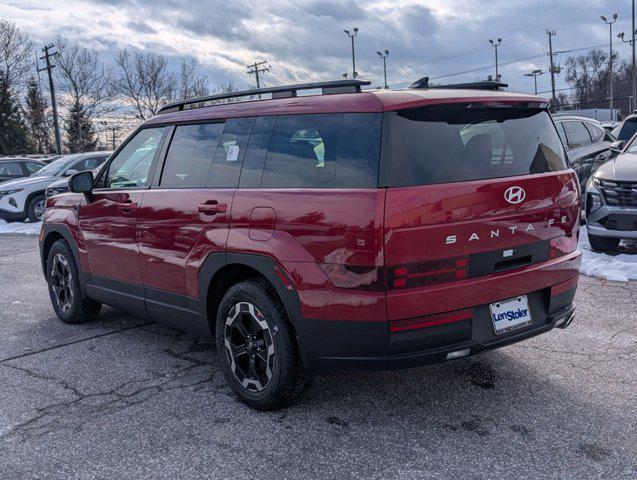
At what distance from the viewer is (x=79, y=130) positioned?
57656mm

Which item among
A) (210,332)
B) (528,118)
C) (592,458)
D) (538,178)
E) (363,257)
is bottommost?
(592,458)

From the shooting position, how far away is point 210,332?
4.05m

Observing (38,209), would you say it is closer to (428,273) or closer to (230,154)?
(230,154)

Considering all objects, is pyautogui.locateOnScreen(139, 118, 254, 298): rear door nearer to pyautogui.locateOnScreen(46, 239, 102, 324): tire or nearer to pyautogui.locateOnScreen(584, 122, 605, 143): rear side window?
pyautogui.locateOnScreen(46, 239, 102, 324): tire

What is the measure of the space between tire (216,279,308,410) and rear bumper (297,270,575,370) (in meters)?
0.17

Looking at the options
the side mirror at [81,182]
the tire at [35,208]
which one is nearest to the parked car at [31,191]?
the tire at [35,208]

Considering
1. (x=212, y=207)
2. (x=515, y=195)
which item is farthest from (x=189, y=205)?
(x=515, y=195)

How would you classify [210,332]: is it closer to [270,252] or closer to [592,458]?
[270,252]

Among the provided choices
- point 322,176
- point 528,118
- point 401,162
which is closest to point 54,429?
point 322,176

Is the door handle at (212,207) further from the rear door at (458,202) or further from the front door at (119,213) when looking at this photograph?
the rear door at (458,202)

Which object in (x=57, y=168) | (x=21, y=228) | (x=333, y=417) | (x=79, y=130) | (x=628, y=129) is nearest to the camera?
(x=333, y=417)

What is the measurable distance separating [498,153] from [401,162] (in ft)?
2.19

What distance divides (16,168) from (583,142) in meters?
15.7

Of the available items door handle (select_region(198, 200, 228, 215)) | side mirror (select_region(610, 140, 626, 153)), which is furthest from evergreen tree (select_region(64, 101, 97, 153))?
door handle (select_region(198, 200, 228, 215))
